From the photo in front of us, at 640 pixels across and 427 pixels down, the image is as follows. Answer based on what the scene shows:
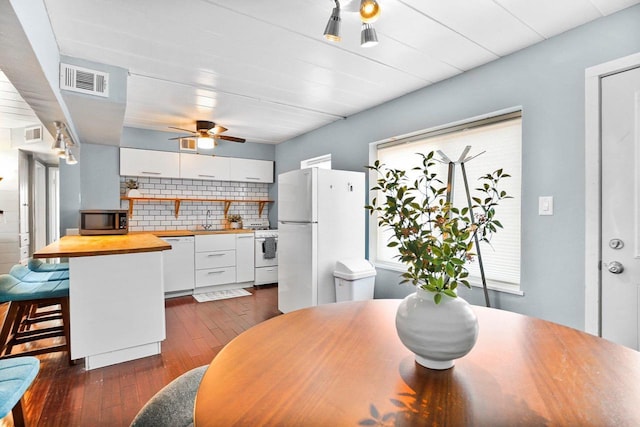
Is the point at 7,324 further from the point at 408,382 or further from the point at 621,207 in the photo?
the point at 621,207

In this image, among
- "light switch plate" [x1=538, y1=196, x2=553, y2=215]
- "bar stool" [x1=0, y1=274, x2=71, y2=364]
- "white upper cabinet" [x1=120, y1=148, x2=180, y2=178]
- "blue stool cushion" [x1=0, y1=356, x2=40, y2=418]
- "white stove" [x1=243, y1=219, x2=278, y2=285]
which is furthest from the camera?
"white stove" [x1=243, y1=219, x2=278, y2=285]

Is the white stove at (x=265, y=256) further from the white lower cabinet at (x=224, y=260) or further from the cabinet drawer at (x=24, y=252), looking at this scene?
the cabinet drawer at (x=24, y=252)

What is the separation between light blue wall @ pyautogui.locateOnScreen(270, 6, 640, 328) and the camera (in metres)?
2.00

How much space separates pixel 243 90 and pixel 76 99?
134cm

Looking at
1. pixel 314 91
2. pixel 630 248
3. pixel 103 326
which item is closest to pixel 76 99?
pixel 103 326

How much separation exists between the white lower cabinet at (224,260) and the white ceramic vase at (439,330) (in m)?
4.23

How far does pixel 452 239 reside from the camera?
834mm

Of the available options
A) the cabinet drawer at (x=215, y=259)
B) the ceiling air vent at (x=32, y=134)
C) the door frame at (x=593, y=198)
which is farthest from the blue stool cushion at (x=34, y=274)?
the door frame at (x=593, y=198)

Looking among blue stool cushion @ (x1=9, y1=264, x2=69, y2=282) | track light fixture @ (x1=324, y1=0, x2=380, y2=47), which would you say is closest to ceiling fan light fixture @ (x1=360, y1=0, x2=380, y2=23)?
track light fixture @ (x1=324, y1=0, x2=380, y2=47)

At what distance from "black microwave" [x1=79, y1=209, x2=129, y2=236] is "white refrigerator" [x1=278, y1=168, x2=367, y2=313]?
1914mm

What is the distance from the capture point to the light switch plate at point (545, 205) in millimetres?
2154

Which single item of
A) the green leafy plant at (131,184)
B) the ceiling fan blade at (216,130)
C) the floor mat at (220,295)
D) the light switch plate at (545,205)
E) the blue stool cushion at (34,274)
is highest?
the ceiling fan blade at (216,130)

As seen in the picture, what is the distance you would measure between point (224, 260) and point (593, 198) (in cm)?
425

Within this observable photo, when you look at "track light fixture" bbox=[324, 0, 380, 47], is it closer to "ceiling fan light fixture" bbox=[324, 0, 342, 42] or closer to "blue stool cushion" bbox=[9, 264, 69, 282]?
"ceiling fan light fixture" bbox=[324, 0, 342, 42]
